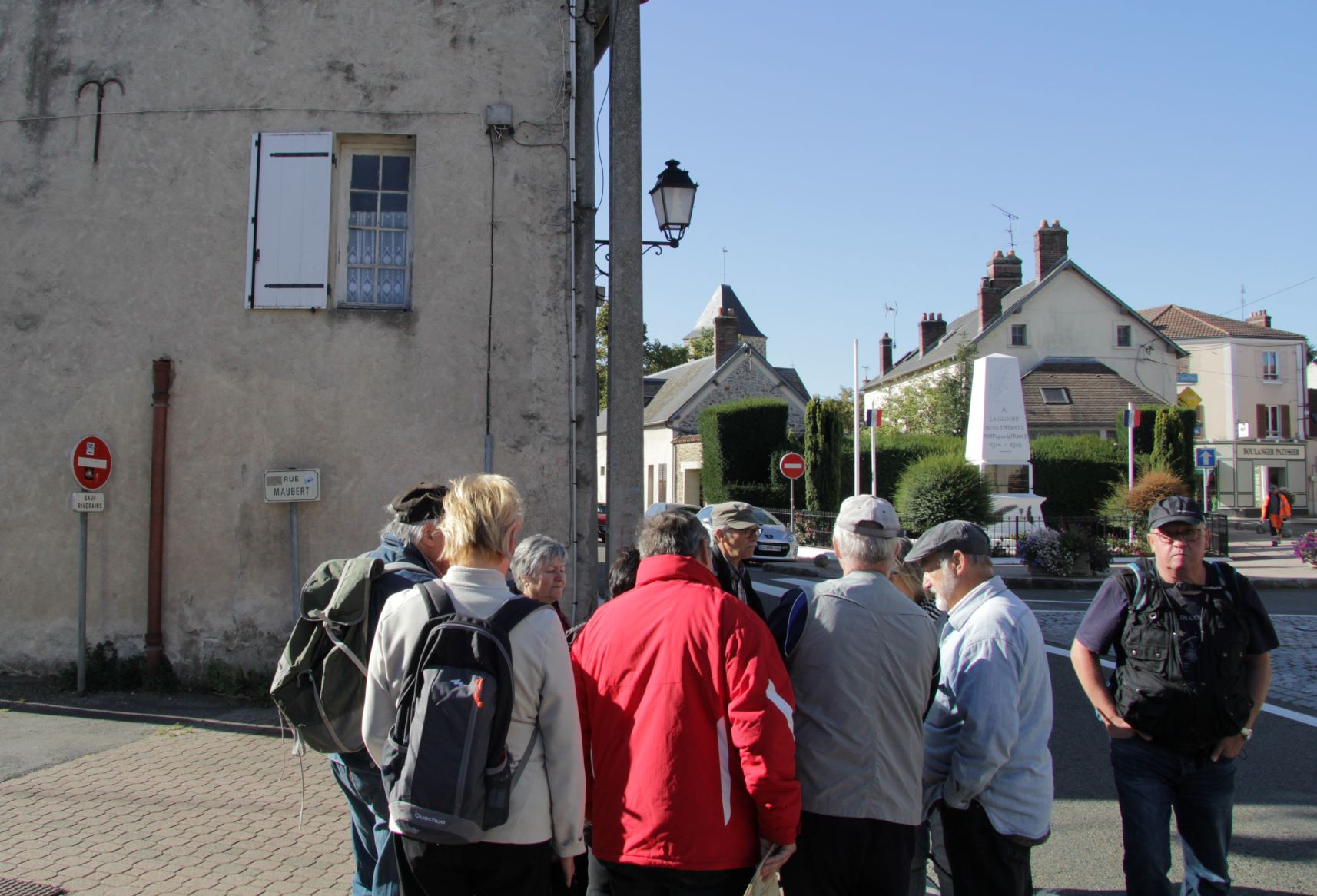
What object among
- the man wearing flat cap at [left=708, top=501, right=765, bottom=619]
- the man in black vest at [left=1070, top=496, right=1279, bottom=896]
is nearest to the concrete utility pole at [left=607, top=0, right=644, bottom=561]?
the man wearing flat cap at [left=708, top=501, right=765, bottom=619]

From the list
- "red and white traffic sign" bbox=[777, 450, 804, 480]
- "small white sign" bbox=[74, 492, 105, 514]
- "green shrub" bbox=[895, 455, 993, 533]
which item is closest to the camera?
"small white sign" bbox=[74, 492, 105, 514]

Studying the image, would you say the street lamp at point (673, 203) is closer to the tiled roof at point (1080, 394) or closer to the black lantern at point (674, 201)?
the black lantern at point (674, 201)

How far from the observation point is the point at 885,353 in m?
55.4

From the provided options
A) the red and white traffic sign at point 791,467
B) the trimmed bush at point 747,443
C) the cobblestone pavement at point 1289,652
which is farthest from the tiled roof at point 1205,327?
the cobblestone pavement at point 1289,652

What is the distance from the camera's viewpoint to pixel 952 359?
A: 39438 mm

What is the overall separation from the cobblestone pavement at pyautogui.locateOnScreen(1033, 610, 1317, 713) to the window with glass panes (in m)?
5.77

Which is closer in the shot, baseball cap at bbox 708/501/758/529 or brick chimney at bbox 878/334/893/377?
baseball cap at bbox 708/501/758/529

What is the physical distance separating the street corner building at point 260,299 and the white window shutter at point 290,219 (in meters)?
0.02

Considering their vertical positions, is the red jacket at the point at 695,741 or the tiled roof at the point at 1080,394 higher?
the tiled roof at the point at 1080,394

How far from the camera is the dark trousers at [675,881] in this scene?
258 cm

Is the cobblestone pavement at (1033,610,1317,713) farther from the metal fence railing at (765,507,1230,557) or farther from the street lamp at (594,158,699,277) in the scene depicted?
the metal fence railing at (765,507,1230,557)

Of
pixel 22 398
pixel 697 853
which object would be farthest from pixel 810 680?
pixel 22 398

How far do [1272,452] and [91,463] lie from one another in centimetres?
5446

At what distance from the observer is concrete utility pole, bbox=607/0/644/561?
21.2 feet
